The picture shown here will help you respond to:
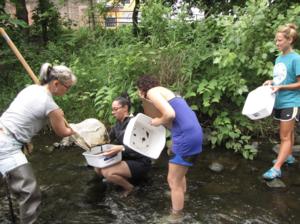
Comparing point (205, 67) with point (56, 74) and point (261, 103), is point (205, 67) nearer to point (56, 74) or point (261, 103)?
point (261, 103)

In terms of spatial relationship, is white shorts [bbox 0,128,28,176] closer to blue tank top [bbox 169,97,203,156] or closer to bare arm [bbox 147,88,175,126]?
bare arm [bbox 147,88,175,126]

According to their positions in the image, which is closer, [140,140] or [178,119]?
[178,119]

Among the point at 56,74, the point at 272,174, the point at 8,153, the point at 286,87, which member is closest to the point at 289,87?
the point at 286,87

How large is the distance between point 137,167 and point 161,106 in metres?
1.43

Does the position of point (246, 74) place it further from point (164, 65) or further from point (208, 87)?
point (164, 65)

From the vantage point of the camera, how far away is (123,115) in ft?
16.6

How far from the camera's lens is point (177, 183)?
4340mm

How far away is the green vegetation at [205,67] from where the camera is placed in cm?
640

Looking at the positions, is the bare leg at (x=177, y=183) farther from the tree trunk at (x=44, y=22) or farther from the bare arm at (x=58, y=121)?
the tree trunk at (x=44, y=22)

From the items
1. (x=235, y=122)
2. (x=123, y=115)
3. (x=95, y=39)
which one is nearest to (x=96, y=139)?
(x=123, y=115)

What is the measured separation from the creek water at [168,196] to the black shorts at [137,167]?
0.21 m

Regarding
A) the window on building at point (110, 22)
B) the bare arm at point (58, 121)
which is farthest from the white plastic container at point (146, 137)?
the window on building at point (110, 22)

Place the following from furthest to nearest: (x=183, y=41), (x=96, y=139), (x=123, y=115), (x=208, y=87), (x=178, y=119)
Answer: (x=183, y=41)
(x=208, y=87)
(x=96, y=139)
(x=123, y=115)
(x=178, y=119)

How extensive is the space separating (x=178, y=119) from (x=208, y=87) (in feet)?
8.17
